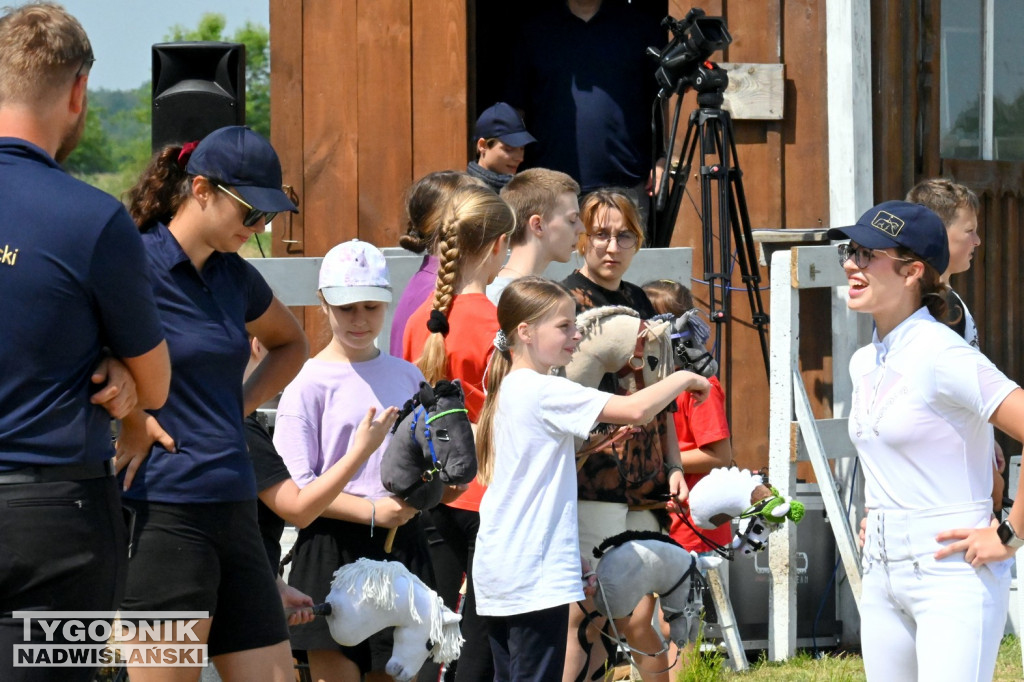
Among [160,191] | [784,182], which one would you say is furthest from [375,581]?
[784,182]

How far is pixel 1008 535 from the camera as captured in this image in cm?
312

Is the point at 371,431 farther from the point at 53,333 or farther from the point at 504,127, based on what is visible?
the point at 504,127

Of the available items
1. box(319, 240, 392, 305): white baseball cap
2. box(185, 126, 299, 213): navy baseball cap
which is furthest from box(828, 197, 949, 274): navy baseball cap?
box(185, 126, 299, 213): navy baseball cap

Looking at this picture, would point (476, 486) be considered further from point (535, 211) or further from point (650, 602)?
point (535, 211)

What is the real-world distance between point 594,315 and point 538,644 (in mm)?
1027

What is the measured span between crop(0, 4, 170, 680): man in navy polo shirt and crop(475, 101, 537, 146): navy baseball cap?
3718 mm

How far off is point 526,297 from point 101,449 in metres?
1.54

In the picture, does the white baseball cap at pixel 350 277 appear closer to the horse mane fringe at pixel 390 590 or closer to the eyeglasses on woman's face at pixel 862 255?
the horse mane fringe at pixel 390 590

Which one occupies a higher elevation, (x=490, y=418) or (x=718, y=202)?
(x=718, y=202)

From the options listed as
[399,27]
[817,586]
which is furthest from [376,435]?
[399,27]

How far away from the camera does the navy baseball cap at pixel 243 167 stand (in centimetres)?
307

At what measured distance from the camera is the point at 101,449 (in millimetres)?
2541

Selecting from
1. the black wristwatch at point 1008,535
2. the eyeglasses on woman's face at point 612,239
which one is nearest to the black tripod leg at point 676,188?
the eyeglasses on woman's face at point 612,239

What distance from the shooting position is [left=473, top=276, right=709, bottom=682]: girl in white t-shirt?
3633 millimetres
